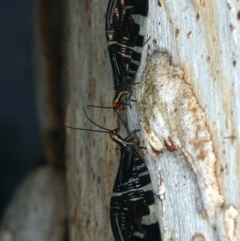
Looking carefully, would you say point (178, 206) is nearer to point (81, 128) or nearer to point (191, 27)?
point (191, 27)

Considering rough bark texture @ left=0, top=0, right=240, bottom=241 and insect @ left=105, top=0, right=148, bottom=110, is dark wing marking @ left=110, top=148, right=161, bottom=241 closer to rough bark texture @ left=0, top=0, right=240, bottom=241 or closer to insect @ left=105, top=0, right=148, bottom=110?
rough bark texture @ left=0, top=0, right=240, bottom=241

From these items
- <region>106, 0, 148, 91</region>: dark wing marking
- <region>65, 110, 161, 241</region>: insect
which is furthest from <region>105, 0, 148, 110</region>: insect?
<region>65, 110, 161, 241</region>: insect

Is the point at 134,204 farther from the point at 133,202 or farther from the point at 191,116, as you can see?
the point at 191,116

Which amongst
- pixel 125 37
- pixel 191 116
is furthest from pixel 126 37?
pixel 191 116

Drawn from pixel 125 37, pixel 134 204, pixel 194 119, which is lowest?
pixel 134 204

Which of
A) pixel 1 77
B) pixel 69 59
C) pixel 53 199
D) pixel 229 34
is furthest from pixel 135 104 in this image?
pixel 1 77

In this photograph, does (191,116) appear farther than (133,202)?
No
